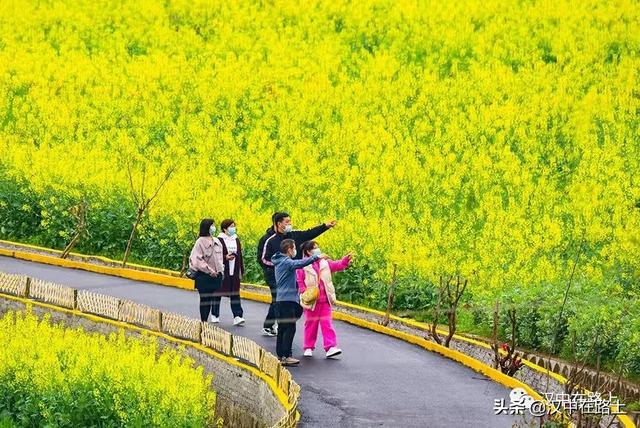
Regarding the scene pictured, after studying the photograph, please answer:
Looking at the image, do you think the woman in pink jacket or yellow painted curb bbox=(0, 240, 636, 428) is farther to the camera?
the woman in pink jacket

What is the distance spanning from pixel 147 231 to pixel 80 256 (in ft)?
6.11

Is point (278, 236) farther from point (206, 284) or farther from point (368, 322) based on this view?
point (368, 322)

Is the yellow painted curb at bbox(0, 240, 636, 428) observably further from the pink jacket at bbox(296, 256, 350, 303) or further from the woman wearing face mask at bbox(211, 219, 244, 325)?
the woman wearing face mask at bbox(211, 219, 244, 325)

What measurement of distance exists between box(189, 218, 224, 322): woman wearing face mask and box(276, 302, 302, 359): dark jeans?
2.71 meters

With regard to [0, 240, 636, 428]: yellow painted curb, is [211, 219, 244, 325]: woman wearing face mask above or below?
above

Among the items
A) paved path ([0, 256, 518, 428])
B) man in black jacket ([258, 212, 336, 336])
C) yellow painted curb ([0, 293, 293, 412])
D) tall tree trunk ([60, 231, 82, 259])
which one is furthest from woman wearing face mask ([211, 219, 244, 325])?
tall tree trunk ([60, 231, 82, 259])

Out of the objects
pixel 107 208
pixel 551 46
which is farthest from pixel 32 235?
pixel 551 46

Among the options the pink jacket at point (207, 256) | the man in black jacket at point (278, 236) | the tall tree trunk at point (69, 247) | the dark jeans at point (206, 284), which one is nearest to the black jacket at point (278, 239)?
the man in black jacket at point (278, 236)

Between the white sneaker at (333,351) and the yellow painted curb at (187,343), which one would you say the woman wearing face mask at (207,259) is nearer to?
the yellow painted curb at (187,343)

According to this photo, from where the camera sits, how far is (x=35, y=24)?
65.0 m

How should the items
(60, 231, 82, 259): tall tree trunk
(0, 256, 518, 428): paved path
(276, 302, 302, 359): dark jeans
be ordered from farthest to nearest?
1. (60, 231, 82, 259): tall tree trunk
2. (276, 302, 302, 359): dark jeans
3. (0, 256, 518, 428): paved path

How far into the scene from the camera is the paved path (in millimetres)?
18203

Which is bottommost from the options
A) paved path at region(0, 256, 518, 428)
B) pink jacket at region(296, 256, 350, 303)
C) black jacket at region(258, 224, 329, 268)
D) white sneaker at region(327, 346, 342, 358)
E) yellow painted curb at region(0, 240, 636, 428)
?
paved path at region(0, 256, 518, 428)

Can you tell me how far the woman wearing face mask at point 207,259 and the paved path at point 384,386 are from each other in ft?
3.83
